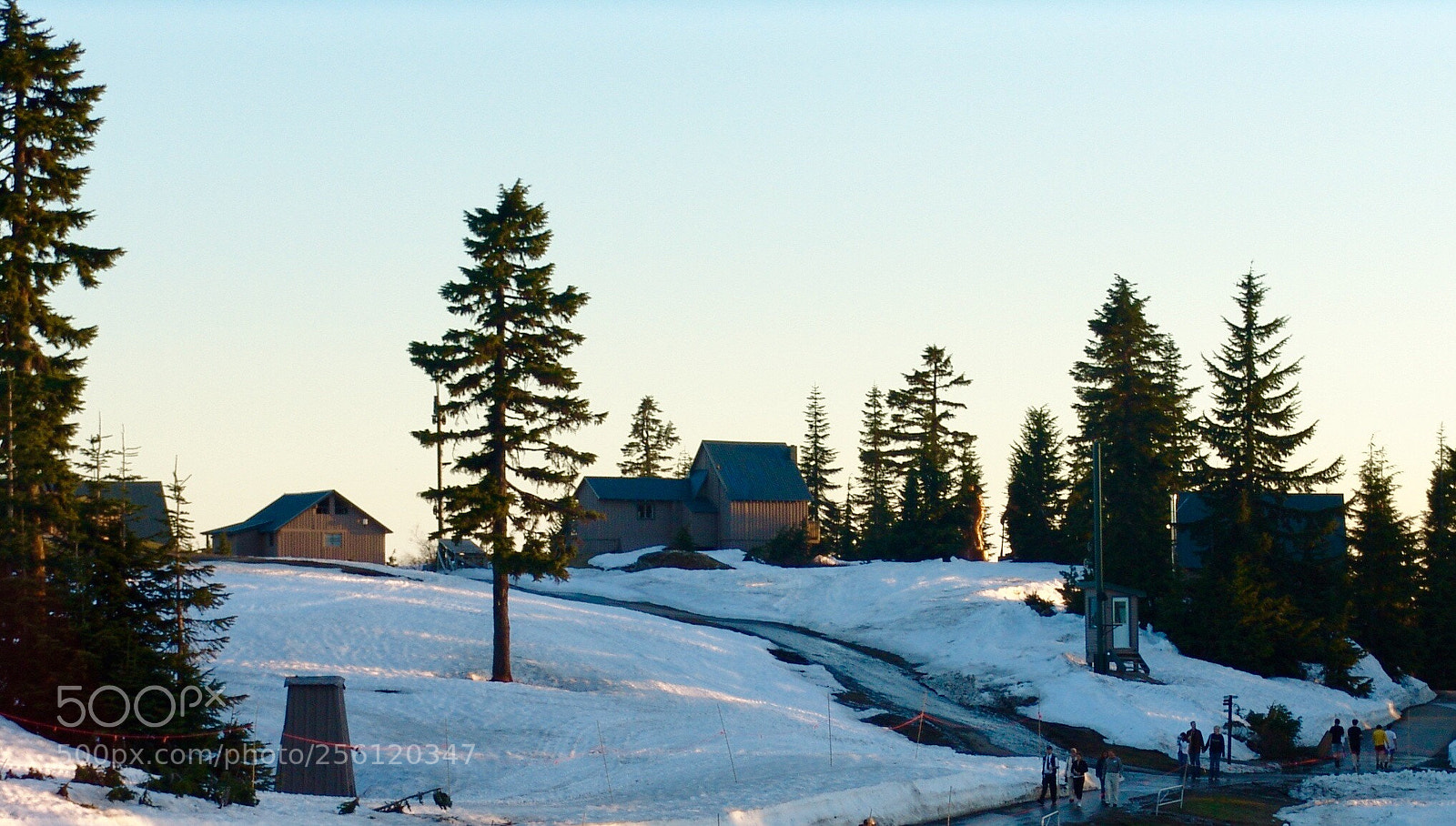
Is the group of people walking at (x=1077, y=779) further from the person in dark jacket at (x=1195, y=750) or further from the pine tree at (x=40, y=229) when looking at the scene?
the pine tree at (x=40, y=229)

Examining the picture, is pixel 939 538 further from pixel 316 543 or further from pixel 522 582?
pixel 316 543

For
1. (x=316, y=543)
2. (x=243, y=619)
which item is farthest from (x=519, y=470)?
(x=316, y=543)

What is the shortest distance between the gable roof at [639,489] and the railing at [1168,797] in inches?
2166

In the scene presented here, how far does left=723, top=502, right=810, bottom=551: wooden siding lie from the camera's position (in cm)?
8094

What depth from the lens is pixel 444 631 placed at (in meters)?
44.5

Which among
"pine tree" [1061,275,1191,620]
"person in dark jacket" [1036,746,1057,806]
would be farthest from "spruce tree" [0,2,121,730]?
"pine tree" [1061,275,1191,620]

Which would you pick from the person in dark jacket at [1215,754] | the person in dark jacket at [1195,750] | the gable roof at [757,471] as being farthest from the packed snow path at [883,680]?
the gable roof at [757,471]

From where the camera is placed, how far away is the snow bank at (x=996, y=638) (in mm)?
41688

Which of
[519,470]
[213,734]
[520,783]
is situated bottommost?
[520,783]

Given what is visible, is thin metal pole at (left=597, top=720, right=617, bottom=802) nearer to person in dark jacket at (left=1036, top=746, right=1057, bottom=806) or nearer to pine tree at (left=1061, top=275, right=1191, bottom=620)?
person in dark jacket at (left=1036, top=746, right=1057, bottom=806)

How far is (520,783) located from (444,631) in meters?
18.0

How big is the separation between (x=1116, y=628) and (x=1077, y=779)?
66.6ft

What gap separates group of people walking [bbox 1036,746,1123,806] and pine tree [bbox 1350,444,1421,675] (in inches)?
1391

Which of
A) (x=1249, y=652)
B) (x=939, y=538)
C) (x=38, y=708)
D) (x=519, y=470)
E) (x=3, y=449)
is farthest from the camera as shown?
(x=939, y=538)
